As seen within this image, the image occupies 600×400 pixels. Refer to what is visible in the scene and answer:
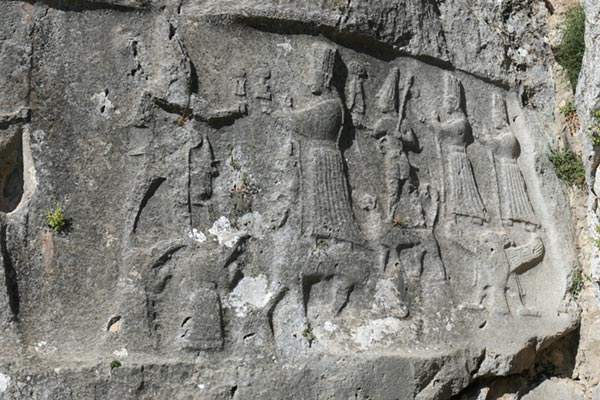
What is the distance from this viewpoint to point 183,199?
5.79 m

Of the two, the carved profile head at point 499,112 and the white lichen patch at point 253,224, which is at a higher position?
the carved profile head at point 499,112

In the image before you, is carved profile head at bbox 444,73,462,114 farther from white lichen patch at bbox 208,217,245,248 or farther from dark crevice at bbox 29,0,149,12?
dark crevice at bbox 29,0,149,12

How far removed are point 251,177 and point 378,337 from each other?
143 centimetres

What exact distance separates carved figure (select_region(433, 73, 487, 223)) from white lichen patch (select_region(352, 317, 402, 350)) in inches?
45.2

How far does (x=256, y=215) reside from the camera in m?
5.98

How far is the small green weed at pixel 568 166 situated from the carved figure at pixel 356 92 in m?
1.92

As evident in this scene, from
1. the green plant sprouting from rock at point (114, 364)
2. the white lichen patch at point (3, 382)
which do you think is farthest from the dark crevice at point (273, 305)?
the white lichen patch at point (3, 382)

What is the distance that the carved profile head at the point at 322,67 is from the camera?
634 cm

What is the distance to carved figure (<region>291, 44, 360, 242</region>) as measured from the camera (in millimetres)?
6090

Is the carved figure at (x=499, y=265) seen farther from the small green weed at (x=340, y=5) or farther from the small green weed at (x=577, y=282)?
the small green weed at (x=340, y=5)

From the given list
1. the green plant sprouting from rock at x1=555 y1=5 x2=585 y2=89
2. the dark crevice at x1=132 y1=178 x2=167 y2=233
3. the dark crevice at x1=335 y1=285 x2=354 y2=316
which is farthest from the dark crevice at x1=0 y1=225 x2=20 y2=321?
the green plant sprouting from rock at x1=555 y1=5 x2=585 y2=89

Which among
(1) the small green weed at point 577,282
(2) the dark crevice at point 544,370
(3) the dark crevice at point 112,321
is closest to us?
(3) the dark crevice at point 112,321

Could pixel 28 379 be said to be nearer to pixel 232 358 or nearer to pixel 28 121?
pixel 232 358

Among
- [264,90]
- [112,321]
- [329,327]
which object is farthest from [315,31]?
[112,321]
